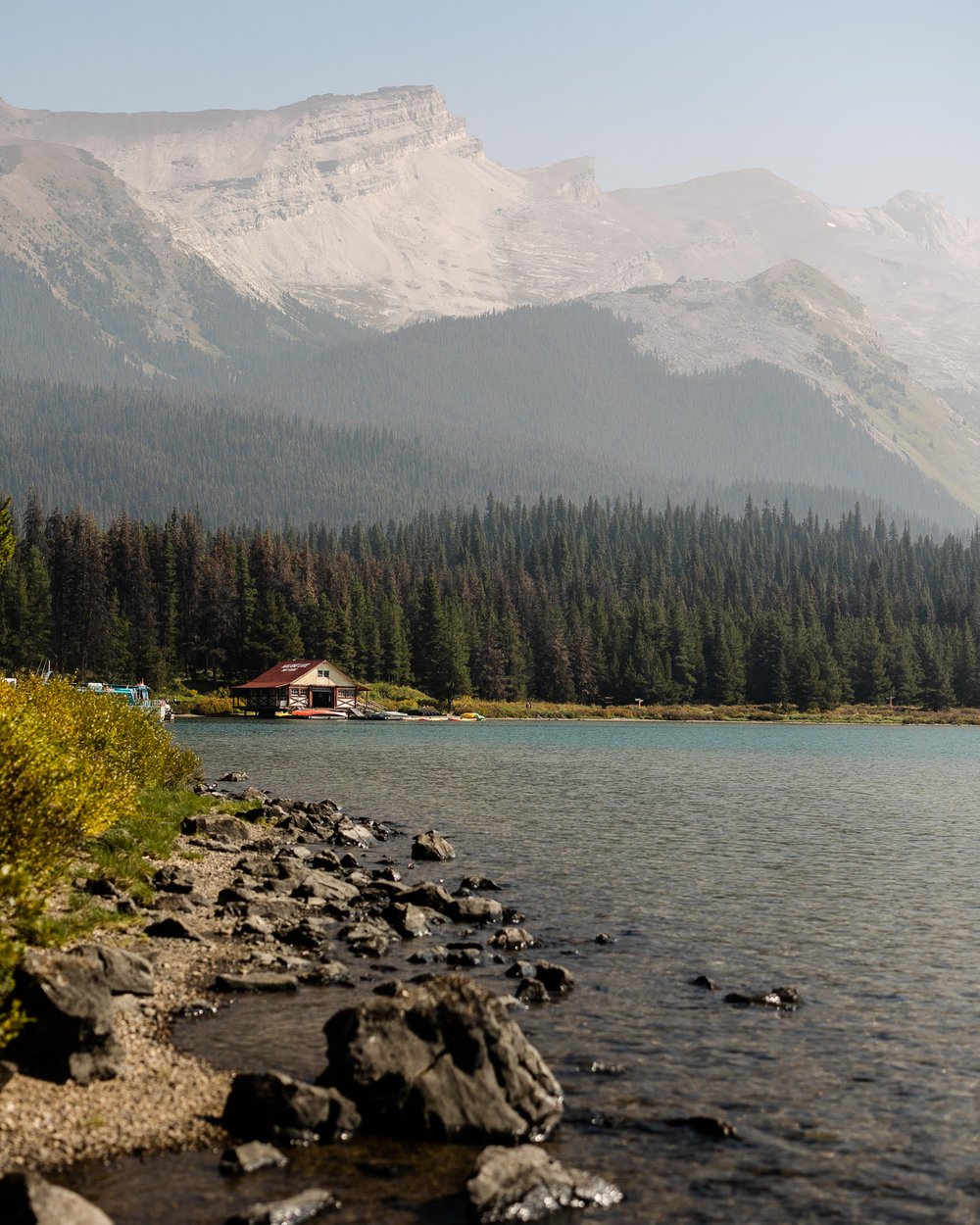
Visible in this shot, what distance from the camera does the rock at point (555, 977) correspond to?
2441 cm

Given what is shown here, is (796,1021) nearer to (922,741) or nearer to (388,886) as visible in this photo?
(388,886)

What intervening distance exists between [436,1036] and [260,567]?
185767mm

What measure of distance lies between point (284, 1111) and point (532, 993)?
7968 millimetres

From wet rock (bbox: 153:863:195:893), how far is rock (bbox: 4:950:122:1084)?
13.6 metres

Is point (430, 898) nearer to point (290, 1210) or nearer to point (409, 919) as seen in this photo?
point (409, 919)

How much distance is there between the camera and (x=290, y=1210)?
1424 centimetres

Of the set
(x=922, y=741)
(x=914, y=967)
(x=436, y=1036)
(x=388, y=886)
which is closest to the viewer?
(x=436, y=1036)

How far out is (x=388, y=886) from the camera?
34.2m

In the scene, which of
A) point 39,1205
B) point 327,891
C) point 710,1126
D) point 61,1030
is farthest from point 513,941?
point 39,1205

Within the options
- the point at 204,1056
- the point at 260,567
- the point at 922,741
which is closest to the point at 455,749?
the point at 922,741

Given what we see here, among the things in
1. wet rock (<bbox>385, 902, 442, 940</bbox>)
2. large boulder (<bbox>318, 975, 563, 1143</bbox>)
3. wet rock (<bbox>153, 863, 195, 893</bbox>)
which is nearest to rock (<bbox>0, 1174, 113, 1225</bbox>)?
large boulder (<bbox>318, 975, 563, 1143</bbox>)

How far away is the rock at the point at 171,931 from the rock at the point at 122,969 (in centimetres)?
428

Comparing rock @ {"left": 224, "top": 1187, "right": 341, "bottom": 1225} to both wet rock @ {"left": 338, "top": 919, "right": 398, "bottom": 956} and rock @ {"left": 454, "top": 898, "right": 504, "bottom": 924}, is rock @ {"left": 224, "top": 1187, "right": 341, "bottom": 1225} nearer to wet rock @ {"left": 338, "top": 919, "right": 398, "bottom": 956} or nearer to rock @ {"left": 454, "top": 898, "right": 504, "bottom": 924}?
wet rock @ {"left": 338, "top": 919, "right": 398, "bottom": 956}

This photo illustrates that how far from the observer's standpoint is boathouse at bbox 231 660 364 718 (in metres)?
165
